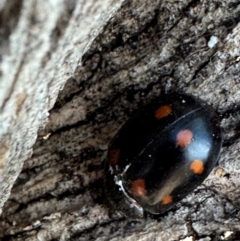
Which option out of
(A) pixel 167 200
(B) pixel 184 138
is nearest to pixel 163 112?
(B) pixel 184 138

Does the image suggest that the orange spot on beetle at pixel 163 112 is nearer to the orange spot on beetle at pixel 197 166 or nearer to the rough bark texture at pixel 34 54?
the orange spot on beetle at pixel 197 166

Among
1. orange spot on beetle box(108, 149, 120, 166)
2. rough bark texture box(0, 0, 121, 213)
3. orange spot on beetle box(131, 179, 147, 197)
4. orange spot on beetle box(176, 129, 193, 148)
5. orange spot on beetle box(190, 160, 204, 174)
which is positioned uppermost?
rough bark texture box(0, 0, 121, 213)

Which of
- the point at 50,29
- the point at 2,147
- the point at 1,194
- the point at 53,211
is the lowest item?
the point at 53,211

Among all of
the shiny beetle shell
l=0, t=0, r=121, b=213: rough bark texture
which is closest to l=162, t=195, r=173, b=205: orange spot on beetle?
the shiny beetle shell

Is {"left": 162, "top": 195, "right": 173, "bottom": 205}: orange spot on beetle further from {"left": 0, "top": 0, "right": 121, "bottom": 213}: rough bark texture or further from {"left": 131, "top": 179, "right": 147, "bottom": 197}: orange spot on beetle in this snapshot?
{"left": 0, "top": 0, "right": 121, "bottom": 213}: rough bark texture

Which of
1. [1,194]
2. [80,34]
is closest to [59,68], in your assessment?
[80,34]

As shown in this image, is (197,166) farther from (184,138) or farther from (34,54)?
(34,54)

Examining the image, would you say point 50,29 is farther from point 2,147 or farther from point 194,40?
point 194,40
